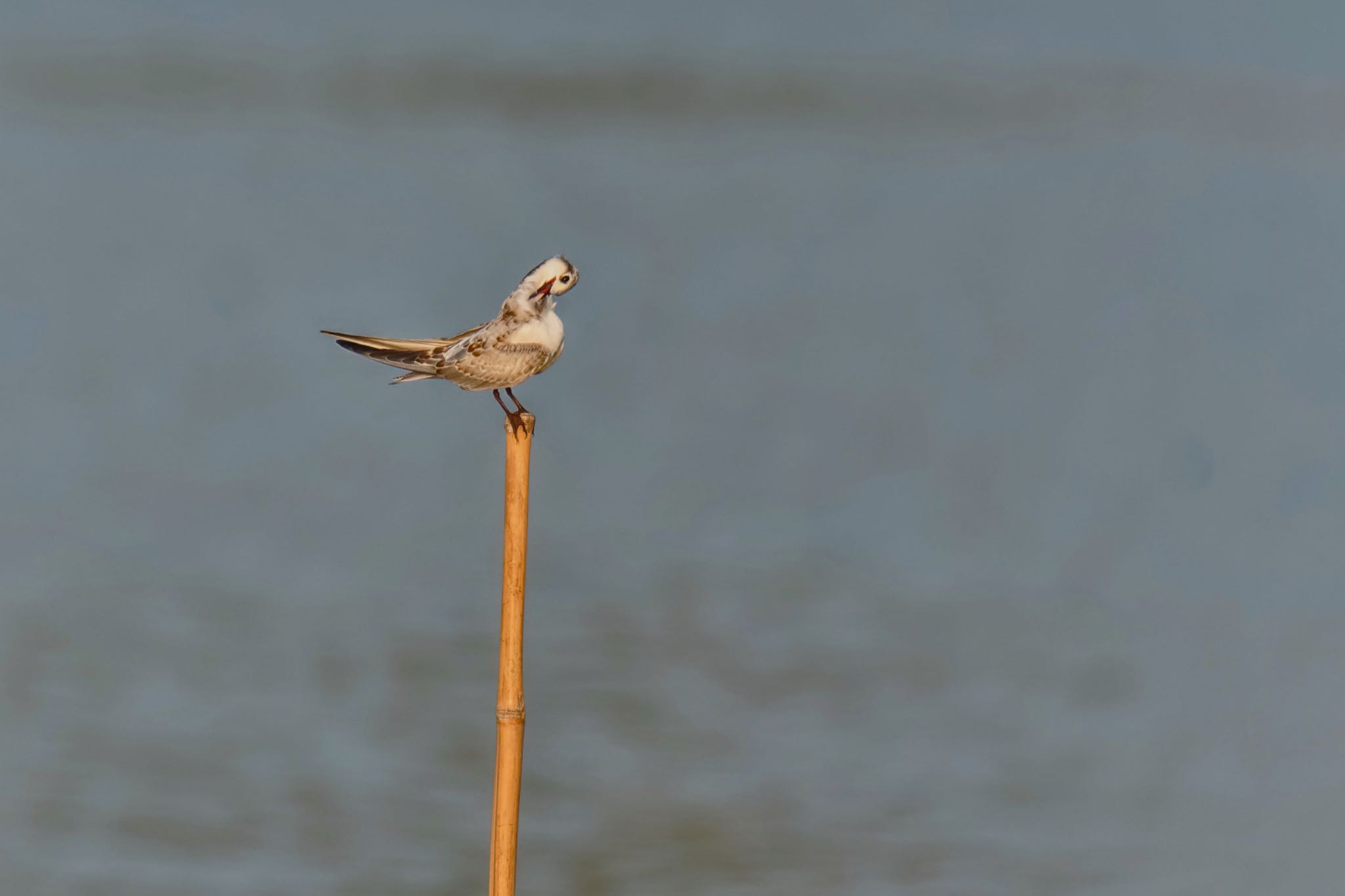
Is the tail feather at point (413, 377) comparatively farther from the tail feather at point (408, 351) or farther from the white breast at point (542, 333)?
the white breast at point (542, 333)

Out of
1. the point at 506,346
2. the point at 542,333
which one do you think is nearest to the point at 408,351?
the point at 506,346

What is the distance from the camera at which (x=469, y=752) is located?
9.27 meters

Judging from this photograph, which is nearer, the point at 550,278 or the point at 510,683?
the point at 510,683

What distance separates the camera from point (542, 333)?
5.02 meters

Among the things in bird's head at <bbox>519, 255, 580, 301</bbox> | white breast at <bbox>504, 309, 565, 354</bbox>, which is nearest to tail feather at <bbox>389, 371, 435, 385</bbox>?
white breast at <bbox>504, 309, 565, 354</bbox>

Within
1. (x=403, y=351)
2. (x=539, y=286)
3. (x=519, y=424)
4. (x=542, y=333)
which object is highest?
(x=539, y=286)

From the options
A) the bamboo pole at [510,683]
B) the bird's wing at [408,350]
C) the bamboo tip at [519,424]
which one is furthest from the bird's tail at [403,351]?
the bamboo pole at [510,683]

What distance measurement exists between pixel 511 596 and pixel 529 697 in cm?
544

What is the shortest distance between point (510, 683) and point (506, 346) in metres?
1.11

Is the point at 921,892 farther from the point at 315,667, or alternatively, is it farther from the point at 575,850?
the point at 315,667

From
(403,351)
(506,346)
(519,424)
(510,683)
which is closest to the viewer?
(510,683)

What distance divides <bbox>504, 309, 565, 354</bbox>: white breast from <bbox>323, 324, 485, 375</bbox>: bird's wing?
5.6 inches

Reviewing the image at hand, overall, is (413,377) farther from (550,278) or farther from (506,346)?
(550,278)

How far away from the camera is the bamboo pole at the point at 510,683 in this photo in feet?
14.3
